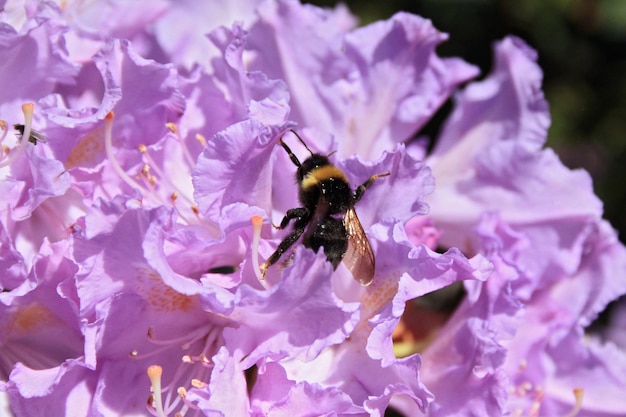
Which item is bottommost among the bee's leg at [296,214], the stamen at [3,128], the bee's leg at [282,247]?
the bee's leg at [282,247]

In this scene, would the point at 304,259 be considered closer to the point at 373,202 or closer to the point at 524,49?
the point at 373,202

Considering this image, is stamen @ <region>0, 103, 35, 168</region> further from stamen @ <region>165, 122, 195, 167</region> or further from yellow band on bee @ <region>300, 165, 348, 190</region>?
yellow band on bee @ <region>300, 165, 348, 190</region>

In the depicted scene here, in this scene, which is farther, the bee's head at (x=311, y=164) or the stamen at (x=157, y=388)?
the bee's head at (x=311, y=164)

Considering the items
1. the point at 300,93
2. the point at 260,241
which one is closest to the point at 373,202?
the point at 260,241

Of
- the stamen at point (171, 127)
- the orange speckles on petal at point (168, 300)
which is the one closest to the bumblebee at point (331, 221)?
the orange speckles on petal at point (168, 300)

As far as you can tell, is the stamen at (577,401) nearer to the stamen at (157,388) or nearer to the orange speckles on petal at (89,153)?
the stamen at (157,388)

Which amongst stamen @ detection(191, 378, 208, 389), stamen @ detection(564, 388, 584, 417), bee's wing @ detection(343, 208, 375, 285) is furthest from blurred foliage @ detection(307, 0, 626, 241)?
stamen @ detection(191, 378, 208, 389)

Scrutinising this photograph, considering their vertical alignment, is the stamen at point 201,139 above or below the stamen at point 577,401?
above
